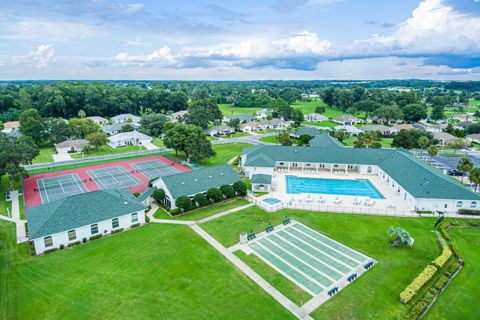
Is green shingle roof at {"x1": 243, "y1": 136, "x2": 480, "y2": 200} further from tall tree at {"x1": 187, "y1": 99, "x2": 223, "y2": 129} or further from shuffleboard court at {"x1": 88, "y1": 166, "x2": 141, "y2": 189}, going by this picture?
Result: tall tree at {"x1": 187, "y1": 99, "x2": 223, "y2": 129}

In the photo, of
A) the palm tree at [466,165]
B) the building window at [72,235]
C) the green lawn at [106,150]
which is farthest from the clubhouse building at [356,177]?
the green lawn at [106,150]

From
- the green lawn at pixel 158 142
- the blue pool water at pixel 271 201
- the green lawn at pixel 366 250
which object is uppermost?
the green lawn at pixel 158 142

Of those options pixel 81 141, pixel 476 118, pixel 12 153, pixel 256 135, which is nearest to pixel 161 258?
pixel 12 153

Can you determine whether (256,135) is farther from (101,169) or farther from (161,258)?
(161,258)

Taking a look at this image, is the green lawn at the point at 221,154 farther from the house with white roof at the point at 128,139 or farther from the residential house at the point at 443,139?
the residential house at the point at 443,139

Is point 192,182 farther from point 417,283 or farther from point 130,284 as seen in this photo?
point 417,283

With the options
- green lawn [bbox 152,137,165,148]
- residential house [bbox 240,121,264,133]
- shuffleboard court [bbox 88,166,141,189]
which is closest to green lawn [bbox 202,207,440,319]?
shuffleboard court [bbox 88,166,141,189]
